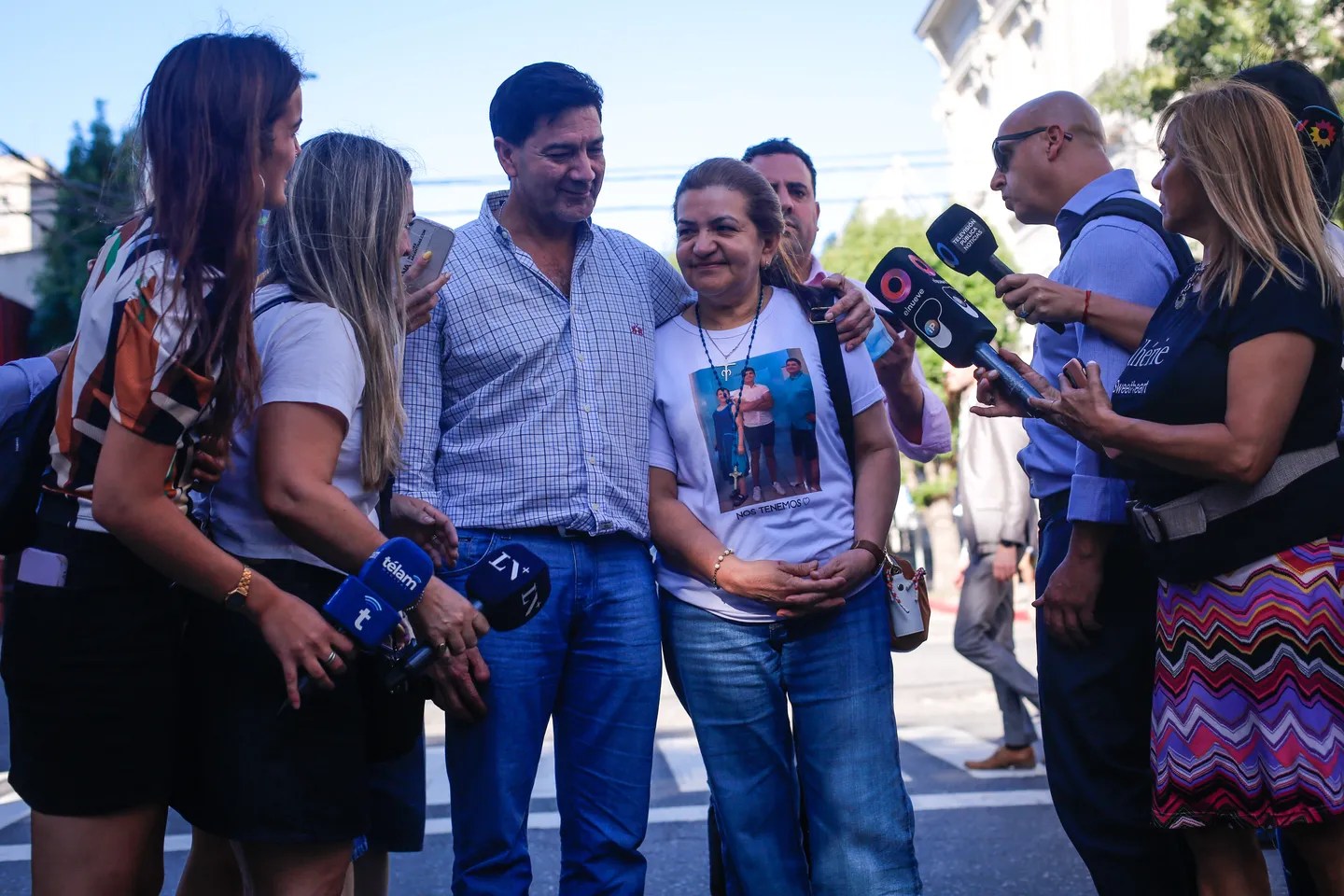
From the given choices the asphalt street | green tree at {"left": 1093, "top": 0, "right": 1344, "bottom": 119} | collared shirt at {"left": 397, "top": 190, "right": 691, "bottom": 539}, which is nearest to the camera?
collared shirt at {"left": 397, "top": 190, "right": 691, "bottom": 539}

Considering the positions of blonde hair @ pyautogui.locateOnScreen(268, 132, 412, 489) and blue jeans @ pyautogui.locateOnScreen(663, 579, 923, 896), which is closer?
blonde hair @ pyautogui.locateOnScreen(268, 132, 412, 489)

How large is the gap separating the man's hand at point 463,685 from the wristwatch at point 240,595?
0.74 meters

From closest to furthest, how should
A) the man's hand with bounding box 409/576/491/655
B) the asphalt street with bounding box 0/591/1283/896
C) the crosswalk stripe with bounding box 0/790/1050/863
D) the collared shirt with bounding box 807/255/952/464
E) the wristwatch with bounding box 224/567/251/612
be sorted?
the wristwatch with bounding box 224/567/251/612, the man's hand with bounding box 409/576/491/655, the collared shirt with bounding box 807/255/952/464, the asphalt street with bounding box 0/591/1283/896, the crosswalk stripe with bounding box 0/790/1050/863

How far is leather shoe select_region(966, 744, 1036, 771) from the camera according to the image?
720 centimetres

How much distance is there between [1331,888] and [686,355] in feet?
6.53

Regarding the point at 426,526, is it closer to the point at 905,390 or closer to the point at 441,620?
the point at 441,620

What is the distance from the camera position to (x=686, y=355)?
12.4 feet

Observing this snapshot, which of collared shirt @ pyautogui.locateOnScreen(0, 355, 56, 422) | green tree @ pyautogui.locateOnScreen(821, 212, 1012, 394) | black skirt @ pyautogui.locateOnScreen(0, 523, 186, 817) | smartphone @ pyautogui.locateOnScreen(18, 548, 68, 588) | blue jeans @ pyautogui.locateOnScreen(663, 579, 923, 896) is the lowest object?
blue jeans @ pyautogui.locateOnScreen(663, 579, 923, 896)

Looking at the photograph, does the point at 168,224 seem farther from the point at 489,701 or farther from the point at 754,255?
the point at 754,255

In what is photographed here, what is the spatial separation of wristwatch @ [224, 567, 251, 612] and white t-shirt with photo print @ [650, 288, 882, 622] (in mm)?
1377

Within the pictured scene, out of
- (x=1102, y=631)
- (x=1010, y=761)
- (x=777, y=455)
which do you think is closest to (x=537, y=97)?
(x=777, y=455)

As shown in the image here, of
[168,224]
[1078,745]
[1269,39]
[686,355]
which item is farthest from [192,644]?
[1269,39]

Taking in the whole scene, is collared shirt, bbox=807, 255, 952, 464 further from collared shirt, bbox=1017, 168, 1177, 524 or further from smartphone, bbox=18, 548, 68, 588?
smartphone, bbox=18, 548, 68, 588

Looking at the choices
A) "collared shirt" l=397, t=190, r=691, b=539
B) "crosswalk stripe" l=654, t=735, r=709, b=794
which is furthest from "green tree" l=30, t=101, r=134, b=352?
"collared shirt" l=397, t=190, r=691, b=539
